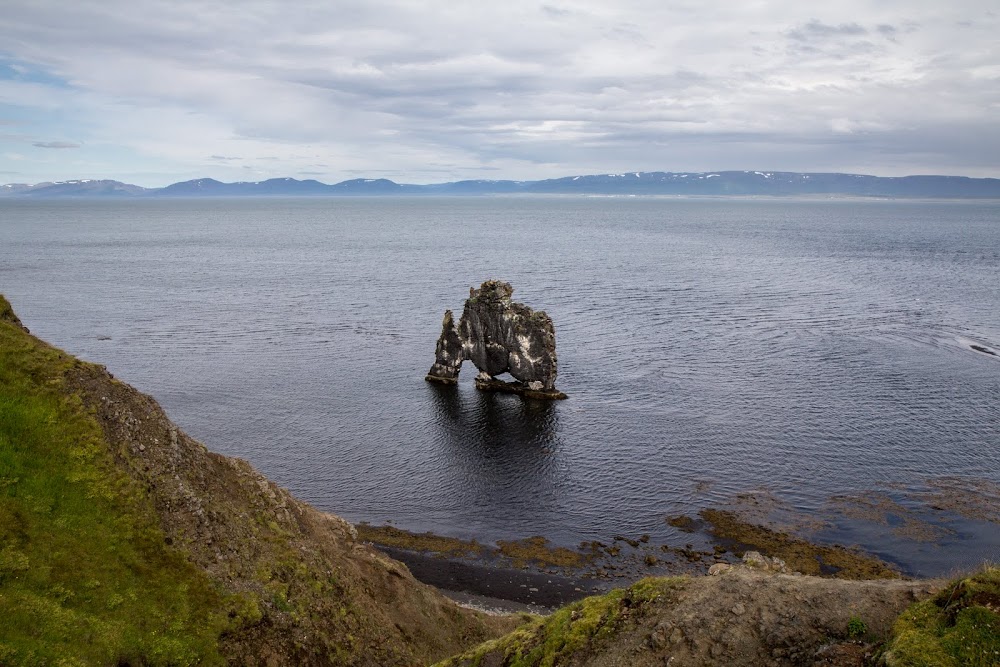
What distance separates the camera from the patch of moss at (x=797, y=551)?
45906mm

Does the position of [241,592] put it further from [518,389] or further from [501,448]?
[518,389]

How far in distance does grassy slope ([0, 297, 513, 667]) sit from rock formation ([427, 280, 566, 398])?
167ft

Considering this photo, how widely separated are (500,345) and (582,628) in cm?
6273

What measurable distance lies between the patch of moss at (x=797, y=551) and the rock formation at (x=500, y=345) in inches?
1207

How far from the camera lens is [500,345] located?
84.1 meters

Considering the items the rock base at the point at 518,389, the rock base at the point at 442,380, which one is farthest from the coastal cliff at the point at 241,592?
the rock base at the point at 442,380

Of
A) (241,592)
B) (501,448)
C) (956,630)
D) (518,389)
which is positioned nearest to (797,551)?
(501,448)

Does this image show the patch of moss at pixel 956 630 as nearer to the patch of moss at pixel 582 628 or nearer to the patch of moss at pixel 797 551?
the patch of moss at pixel 582 628

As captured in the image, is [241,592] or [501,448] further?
[501,448]

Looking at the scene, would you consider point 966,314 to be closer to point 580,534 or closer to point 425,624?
point 580,534

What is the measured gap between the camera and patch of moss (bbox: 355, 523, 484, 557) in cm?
4962

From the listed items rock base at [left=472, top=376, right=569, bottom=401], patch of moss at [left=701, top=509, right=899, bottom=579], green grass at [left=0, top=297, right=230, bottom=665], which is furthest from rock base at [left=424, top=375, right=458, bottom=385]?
green grass at [left=0, top=297, right=230, bottom=665]

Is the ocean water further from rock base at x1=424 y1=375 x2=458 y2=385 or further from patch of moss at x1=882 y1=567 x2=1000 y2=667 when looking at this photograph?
patch of moss at x1=882 y1=567 x2=1000 y2=667

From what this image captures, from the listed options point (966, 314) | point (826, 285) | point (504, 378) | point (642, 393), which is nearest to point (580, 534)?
point (642, 393)
